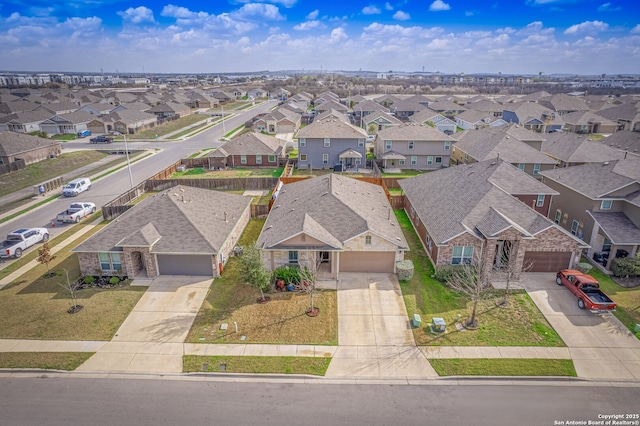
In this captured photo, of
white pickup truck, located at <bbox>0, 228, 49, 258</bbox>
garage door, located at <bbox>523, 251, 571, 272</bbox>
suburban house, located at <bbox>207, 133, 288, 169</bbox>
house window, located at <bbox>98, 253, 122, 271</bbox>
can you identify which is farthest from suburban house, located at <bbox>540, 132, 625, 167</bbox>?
white pickup truck, located at <bbox>0, 228, 49, 258</bbox>

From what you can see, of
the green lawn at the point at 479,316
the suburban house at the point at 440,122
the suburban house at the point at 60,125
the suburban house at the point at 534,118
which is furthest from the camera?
the suburban house at the point at 60,125

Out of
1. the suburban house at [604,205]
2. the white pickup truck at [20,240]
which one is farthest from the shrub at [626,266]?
the white pickup truck at [20,240]

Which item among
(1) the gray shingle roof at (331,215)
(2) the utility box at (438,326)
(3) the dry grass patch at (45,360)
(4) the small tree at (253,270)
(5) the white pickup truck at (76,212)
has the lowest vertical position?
(3) the dry grass patch at (45,360)

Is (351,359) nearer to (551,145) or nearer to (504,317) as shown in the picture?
(504,317)

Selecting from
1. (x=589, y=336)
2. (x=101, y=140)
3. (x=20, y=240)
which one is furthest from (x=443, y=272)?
(x=101, y=140)

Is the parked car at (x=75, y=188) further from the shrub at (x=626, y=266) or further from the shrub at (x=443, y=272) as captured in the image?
the shrub at (x=626, y=266)
